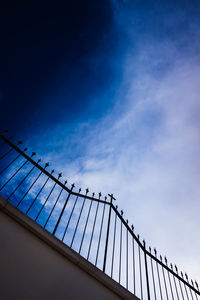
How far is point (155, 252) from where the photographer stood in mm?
4227

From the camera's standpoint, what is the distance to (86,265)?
7.81 feet

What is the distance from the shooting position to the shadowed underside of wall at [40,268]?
183 cm

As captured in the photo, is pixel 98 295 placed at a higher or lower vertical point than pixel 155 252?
lower

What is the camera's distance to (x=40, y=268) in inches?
80.2

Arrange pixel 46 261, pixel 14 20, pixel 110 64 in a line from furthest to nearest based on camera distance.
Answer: pixel 110 64 → pixel 14 20 → pixel 46 261

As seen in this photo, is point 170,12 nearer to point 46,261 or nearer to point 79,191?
point 79,191

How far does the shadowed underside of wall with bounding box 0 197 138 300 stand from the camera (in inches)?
71.9

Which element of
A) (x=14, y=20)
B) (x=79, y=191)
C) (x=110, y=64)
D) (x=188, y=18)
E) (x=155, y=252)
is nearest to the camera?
(x=79, y=191)

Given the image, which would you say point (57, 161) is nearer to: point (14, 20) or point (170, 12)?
point (14, 20)

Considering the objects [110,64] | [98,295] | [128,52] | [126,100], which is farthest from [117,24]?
[98,295]

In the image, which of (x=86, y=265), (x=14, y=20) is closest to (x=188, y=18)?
(x=14, y=20)

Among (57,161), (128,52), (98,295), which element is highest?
(128,52)

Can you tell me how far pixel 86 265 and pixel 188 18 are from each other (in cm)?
2622

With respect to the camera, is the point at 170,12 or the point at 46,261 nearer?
the point at 46,261
